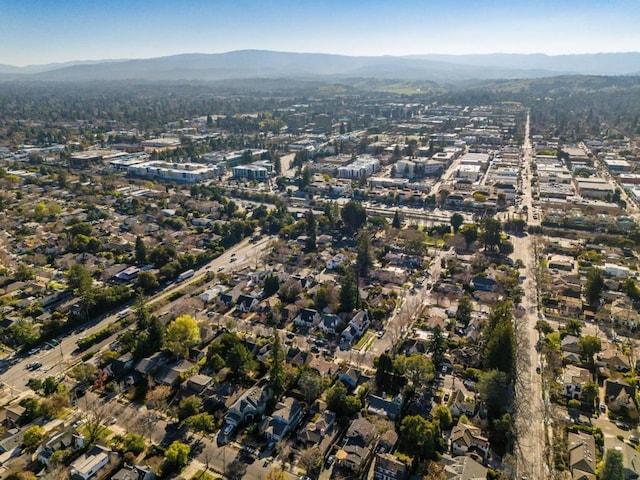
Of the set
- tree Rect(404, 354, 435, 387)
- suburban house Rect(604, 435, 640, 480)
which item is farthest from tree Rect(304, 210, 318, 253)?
suburban house Rect(604, 435, 640, 480)

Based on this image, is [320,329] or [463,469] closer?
[463,469]

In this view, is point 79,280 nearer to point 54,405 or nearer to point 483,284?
point 54,405

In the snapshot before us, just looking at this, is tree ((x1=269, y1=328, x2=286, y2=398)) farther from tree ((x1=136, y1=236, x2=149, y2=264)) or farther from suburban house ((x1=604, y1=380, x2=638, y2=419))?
tree ((x1=136, y1=236, x2=149, y2=264))

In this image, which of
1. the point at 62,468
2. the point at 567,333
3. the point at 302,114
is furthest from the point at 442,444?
the point at 302,114

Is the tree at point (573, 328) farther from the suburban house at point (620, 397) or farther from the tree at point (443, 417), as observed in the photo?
Answer: the tree at point (443, 417)

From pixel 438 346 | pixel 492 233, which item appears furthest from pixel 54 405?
pixel 492 233

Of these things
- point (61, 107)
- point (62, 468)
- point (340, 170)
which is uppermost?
point (61, 107)

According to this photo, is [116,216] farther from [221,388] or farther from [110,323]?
[221,388]
